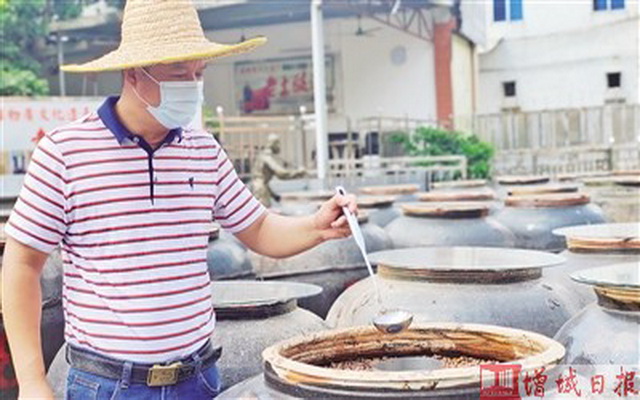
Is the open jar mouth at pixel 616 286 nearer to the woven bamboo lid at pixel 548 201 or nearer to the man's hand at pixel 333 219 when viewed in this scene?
the man's hand at pixel 333 219

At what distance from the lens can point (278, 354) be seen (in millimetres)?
2199

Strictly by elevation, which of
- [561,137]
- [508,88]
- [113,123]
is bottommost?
[561,137]

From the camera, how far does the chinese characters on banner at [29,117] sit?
10297 millimetres

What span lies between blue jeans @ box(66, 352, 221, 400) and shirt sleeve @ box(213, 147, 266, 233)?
1.50ft

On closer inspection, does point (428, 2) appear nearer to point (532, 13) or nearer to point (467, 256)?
point (532, 13)

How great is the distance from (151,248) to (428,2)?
62.2 ft

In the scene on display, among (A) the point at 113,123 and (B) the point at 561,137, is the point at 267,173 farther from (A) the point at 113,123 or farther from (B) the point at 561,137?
(B) the point at 561,137

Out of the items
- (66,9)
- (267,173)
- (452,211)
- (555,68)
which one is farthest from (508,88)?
(452,211)

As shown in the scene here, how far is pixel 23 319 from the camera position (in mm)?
2236

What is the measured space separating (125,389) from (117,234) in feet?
1.26

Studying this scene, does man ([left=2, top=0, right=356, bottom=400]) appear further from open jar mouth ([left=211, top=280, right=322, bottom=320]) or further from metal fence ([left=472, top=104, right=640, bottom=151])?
metal fence ([left=472, top=104, right=640, bottom=151])

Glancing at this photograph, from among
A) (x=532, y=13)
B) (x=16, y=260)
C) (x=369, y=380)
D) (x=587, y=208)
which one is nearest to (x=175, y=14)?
(x=16, y=260)

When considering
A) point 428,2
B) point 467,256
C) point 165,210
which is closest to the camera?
point 165,210

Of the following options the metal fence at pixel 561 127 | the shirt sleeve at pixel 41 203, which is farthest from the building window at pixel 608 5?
the shirt sleeve at pixel 41 203
